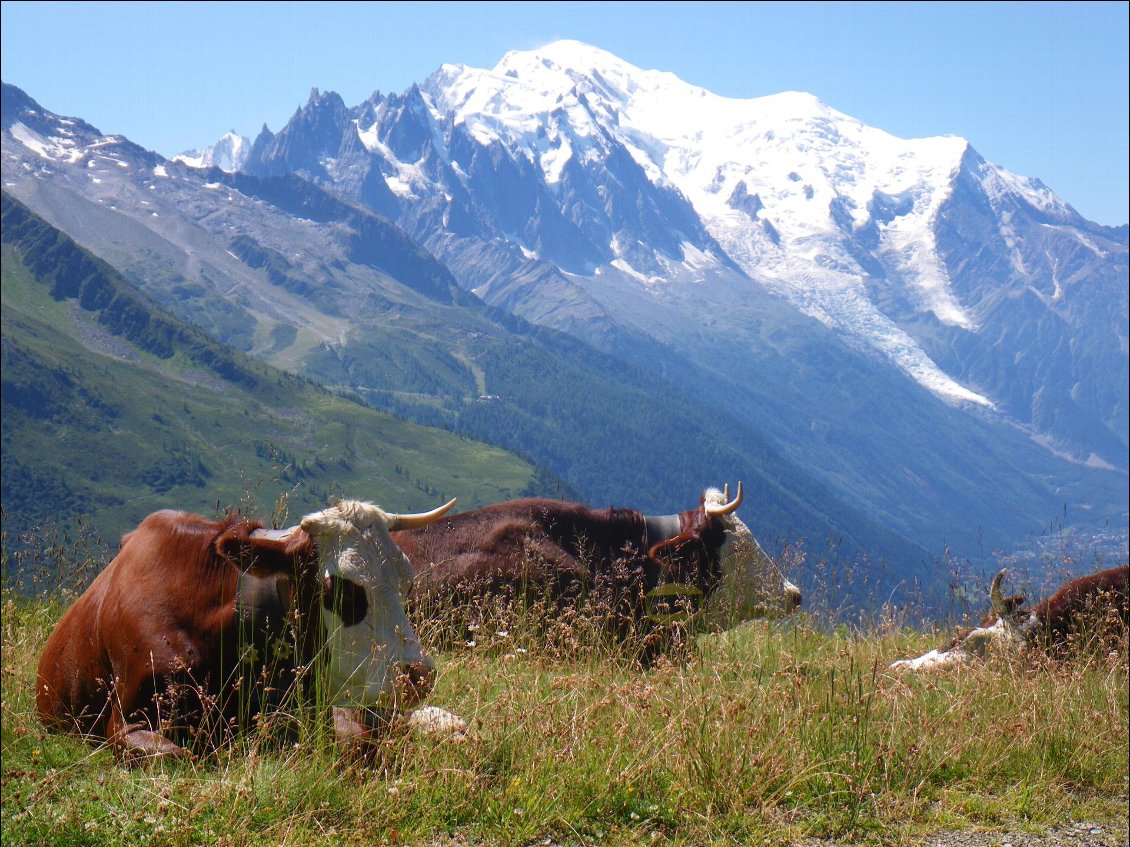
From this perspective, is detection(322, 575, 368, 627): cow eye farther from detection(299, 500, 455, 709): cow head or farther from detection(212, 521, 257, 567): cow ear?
detection(212, 521, 257, 567): cow ear

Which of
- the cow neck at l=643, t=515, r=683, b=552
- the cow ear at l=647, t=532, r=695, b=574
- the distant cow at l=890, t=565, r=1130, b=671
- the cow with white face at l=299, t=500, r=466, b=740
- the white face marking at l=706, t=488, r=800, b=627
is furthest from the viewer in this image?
the cow neck at l=643, t=515, r=683, b=552

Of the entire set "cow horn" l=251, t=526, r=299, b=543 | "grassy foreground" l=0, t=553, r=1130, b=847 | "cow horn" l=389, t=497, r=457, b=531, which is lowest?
"grassy foreground" l=0, t=553, r=1130, b=847

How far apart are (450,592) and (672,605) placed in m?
2.58

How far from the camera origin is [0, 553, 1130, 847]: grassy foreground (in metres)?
5.73

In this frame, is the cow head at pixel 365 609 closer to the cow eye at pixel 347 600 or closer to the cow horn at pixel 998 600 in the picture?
the cow eye at pixel 347 600

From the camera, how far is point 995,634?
11.8 m

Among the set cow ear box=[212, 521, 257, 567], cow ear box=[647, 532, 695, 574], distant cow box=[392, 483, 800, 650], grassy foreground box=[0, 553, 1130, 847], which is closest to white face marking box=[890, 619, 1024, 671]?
distant cow box=[392, 483, 800, 650]

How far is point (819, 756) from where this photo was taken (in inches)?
271

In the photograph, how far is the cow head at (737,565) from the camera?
12789mm

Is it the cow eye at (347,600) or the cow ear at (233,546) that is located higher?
the cow ear at (233,546)

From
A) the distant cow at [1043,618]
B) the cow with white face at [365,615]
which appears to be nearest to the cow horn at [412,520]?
the cow with white face at [365,615]

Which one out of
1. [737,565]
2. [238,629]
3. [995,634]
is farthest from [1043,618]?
[238,629]

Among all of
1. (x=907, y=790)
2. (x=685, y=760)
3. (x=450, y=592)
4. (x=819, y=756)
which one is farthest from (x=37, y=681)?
(x=907, y=790)

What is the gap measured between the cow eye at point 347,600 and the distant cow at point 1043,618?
6568 millimetres
